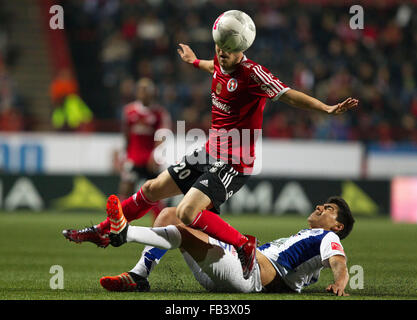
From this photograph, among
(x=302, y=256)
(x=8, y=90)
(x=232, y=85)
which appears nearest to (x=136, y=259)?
(x=232, y=85)

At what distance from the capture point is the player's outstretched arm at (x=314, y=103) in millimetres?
5469

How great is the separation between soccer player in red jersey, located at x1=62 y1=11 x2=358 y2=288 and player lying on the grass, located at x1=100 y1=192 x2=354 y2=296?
0.31m

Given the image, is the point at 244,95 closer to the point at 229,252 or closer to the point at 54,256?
the point at 229,252

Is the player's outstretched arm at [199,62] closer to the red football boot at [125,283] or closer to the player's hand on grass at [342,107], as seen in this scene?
the player's hand on grass at [342,107]

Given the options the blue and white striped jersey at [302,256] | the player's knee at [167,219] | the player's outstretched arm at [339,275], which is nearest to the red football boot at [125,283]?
the player's knee at [167,219]

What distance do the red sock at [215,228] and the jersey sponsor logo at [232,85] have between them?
3.44 ft

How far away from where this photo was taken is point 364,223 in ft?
45.9

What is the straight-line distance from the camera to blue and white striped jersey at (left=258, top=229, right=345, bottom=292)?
5641 millimetres

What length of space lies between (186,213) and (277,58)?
13.4m

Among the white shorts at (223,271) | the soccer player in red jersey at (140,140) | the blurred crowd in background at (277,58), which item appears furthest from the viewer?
the blurred crowd in background at (277,58)

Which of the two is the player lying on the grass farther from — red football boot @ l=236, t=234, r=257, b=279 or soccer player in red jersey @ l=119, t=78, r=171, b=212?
soccer player in red jersey @ l=119, t=78, r=171, b=212

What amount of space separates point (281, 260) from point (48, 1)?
1615cm

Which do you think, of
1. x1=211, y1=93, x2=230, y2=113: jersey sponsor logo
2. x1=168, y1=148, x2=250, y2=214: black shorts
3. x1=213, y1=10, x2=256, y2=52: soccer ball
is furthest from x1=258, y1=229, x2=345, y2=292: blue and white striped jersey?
x1=213, y1=10, x2=256, y2=52: soccer ball
